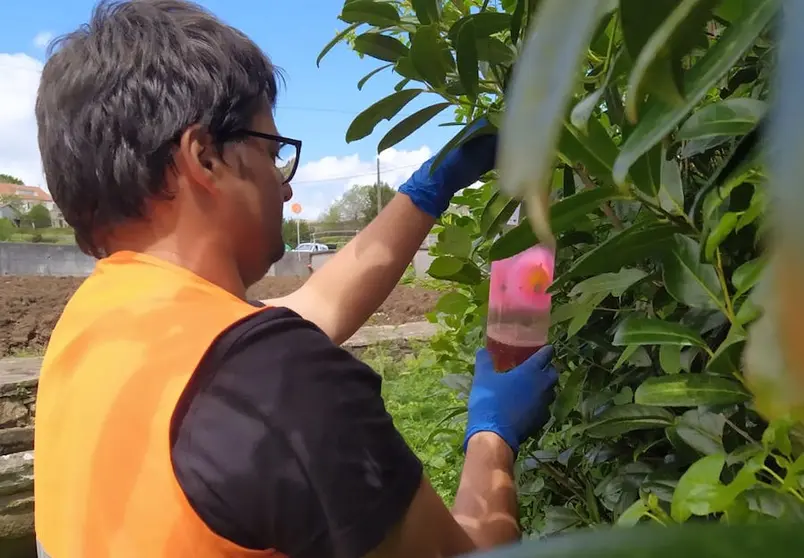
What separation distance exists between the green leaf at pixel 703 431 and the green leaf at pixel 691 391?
0.13ft

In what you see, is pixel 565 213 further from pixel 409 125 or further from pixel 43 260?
pixel 43 260

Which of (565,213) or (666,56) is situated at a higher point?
(666,56)

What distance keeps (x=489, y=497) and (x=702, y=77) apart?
73 centimetres

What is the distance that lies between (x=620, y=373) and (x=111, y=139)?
2.24 ft

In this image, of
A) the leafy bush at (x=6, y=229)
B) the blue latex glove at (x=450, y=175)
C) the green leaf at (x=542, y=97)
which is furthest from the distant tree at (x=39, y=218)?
the green leaf at (x=542, y=97)

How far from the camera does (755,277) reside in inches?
19.7

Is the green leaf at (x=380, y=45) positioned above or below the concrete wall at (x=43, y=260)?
above

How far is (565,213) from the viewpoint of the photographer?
64 cm

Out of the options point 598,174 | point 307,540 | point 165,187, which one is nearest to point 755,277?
point 598,174

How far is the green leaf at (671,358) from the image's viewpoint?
66 cm

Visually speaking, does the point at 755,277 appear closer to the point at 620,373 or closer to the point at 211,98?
the point at 620,373

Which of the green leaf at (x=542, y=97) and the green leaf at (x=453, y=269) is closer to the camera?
the green leaf at (x=542, y=97)

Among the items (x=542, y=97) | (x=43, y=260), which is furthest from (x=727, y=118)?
(x=43, y=260)

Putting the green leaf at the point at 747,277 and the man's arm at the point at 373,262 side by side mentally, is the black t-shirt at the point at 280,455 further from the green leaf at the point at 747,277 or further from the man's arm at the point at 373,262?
the man's arm at the point at 373,262
